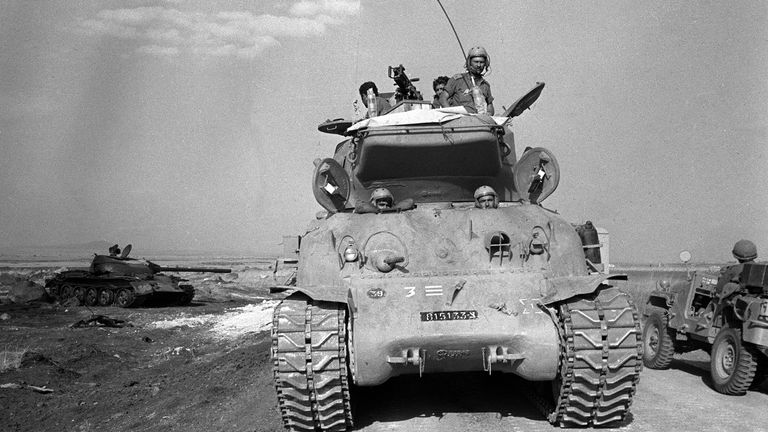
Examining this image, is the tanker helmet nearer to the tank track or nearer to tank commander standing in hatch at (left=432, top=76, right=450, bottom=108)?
the tank track

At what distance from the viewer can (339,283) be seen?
7.58 m

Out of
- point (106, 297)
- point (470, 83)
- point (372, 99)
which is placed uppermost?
point (470, 83)

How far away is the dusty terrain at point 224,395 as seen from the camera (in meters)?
7.84

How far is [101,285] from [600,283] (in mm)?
23965

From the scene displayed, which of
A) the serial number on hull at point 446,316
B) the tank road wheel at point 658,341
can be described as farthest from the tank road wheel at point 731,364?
the serial number on hull at point 446,316

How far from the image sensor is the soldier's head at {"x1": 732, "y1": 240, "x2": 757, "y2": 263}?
11078 mm

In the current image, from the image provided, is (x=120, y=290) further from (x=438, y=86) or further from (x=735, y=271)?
(x=735, y=271)

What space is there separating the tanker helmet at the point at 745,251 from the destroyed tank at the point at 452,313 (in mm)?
4360

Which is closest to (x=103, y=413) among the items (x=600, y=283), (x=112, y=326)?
(x=600, y=283)

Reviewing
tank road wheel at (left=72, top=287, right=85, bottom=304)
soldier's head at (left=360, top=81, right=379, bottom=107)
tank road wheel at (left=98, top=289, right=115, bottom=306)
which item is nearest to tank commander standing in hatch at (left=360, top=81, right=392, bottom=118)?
soldier's head at (left=360, top=81, right=379, bottom=107)

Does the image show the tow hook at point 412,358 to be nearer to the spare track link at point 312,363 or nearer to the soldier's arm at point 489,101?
the spare track link at point 312,363

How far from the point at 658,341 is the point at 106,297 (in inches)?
833

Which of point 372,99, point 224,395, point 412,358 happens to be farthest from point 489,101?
point 224,395

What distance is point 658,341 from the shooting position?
12.1m
